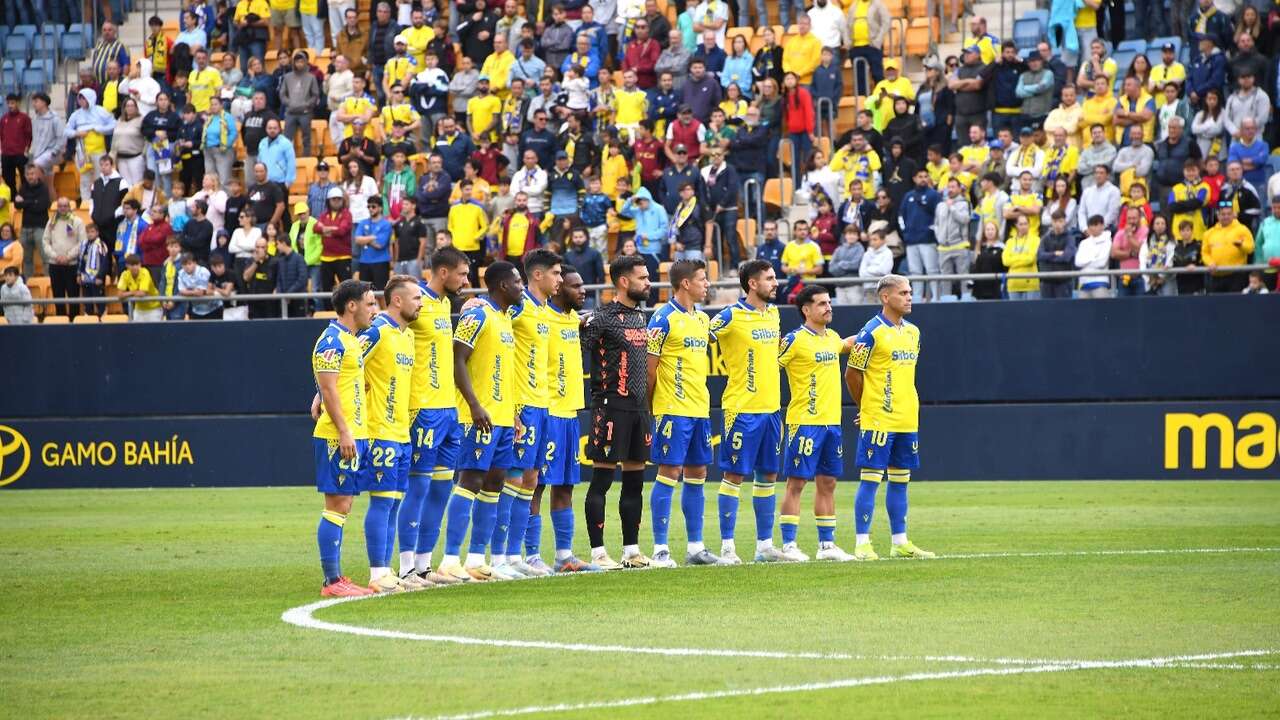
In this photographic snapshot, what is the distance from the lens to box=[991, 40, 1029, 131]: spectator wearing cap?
26141 mm

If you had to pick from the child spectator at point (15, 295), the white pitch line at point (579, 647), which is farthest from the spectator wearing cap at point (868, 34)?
the white pitch line at point (579, 647)

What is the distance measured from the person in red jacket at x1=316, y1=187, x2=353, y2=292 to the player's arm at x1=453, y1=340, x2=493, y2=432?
45.9 ft

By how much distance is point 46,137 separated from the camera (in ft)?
104

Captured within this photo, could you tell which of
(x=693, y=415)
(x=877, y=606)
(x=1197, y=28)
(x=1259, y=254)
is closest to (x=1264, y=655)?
(x=877, y=606)

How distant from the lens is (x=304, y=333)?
2641cm

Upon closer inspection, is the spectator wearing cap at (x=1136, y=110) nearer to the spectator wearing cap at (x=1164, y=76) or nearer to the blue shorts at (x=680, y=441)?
the spectator wearing cap at (x=1164, y=76)

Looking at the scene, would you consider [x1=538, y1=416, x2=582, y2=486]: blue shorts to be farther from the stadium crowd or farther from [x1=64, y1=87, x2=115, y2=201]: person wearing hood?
[x1=64, y1=87, x2=115, y2=201]: person wearing hood

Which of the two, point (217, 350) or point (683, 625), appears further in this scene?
point (217, 350)

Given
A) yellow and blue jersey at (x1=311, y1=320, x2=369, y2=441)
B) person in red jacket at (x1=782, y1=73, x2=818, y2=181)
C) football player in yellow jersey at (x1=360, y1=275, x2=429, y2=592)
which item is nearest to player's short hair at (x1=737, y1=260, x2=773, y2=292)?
football player in yellow jersey at (x1=360, y1=275, x2=429, y2=592)

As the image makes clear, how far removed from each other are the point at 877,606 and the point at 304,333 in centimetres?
1636

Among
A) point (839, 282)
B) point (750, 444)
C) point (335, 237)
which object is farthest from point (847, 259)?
point (750, 444)

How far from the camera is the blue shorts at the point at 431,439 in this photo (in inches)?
538

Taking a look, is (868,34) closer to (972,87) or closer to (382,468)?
(972,87)

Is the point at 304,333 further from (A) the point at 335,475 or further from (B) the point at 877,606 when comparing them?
(B) the point at 877,606
